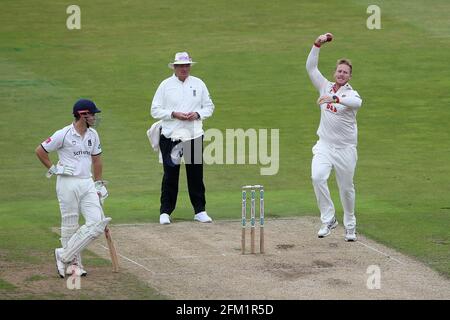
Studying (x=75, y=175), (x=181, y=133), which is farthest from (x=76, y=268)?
(x=181, y=133)

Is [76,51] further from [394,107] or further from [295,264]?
[295,264]

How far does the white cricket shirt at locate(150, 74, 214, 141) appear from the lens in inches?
601

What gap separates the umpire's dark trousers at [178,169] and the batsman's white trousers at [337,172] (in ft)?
6.18

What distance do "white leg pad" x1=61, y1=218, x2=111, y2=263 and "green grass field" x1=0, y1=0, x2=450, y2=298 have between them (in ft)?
2.31

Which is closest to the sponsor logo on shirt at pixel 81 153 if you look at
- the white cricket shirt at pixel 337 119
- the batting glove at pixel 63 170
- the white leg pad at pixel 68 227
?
the batting glove at pixel 63 170

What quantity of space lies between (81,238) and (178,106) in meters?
3.83

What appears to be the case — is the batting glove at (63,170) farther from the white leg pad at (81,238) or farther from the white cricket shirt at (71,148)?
the white leg pad at (81,238)

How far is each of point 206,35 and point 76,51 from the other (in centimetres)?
324

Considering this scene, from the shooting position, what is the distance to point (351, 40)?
2741 centimetres

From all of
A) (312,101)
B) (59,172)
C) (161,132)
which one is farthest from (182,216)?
(312,101)

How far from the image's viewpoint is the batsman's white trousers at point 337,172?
46.0ft

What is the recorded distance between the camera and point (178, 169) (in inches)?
603

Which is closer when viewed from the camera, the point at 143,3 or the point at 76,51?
the point at 76,51
